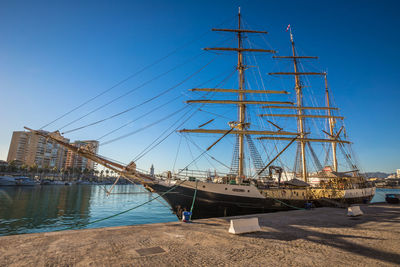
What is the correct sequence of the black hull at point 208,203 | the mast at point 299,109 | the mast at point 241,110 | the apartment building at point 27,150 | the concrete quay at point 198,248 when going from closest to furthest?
the concrete quay at point 198,248
the black hull at point 208,203
the mast at point 241,110
the mast at point 299,109
the apartment building at point 27,150

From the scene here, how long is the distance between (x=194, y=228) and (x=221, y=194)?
256 inches

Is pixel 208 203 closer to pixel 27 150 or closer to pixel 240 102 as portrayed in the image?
pixel 240 102

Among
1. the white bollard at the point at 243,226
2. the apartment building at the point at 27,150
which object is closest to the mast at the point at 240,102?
the white bollard at the point at 243,226

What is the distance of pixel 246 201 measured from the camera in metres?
16.0

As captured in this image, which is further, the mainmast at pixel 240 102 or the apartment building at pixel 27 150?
the apartment building at pixel 27 150

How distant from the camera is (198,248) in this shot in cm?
628

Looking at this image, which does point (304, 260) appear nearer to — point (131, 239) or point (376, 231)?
point (131, 239)

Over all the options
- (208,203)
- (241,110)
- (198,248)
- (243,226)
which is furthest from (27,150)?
(198,248)

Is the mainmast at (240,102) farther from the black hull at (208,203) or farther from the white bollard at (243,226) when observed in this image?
the white bollard at (243,226)

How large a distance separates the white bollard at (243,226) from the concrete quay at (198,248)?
0.23 meters

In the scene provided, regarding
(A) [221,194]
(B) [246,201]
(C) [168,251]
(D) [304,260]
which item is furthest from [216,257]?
(B) [246,201]

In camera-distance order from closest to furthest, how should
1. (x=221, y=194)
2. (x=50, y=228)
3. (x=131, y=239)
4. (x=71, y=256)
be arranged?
1. (x=71, y=256)
2. (x=131, y=239)
3. (x=221, y=194)
4. (x=50, y=228)

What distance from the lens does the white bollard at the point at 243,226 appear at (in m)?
Answer: 8.20

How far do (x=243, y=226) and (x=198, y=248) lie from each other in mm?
2881
